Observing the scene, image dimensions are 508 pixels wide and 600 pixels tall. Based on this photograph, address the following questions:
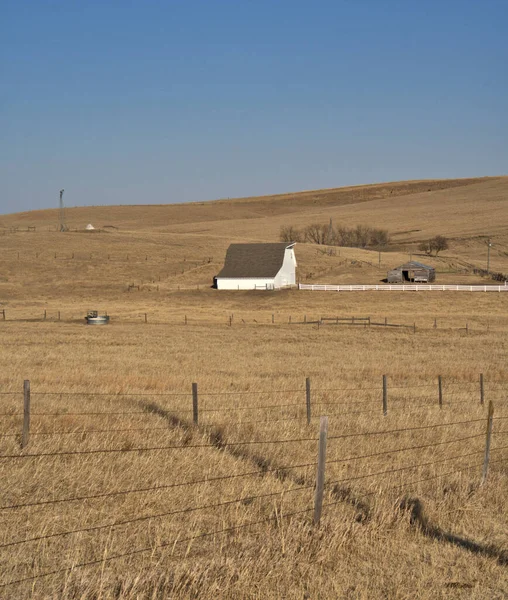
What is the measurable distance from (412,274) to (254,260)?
1587cm

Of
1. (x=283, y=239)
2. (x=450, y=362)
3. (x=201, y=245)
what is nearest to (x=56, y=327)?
(x=450, y=362)

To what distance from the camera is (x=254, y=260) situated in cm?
7250

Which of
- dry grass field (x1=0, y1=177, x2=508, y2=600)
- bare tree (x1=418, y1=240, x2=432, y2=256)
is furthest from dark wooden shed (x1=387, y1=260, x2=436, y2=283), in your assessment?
dry grass field (x1=0, y1=177, x2=508, y2=600)

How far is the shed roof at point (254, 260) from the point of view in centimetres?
7006

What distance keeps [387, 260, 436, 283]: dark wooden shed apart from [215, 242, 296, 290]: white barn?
10.5 m

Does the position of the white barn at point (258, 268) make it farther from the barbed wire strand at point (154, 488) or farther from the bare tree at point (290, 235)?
the barbed wire strand at point (154, 488)

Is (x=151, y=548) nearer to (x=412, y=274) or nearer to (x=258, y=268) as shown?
(x=258, y=268)

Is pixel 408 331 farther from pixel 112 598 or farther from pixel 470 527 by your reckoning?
pixel 112 598

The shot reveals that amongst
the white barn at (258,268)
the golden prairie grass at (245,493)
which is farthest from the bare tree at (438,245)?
the golden prairie grass at (245,493)

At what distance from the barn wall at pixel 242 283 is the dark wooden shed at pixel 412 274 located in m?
12.1

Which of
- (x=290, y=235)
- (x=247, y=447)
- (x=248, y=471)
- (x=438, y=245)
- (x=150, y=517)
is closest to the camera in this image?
(x=150, y=517)

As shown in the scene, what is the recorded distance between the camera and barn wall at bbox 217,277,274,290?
69.1 metres

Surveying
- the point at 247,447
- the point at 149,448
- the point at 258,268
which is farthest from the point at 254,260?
the point at 149,448

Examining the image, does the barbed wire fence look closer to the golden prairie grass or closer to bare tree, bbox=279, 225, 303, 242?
the golden prairie grass
